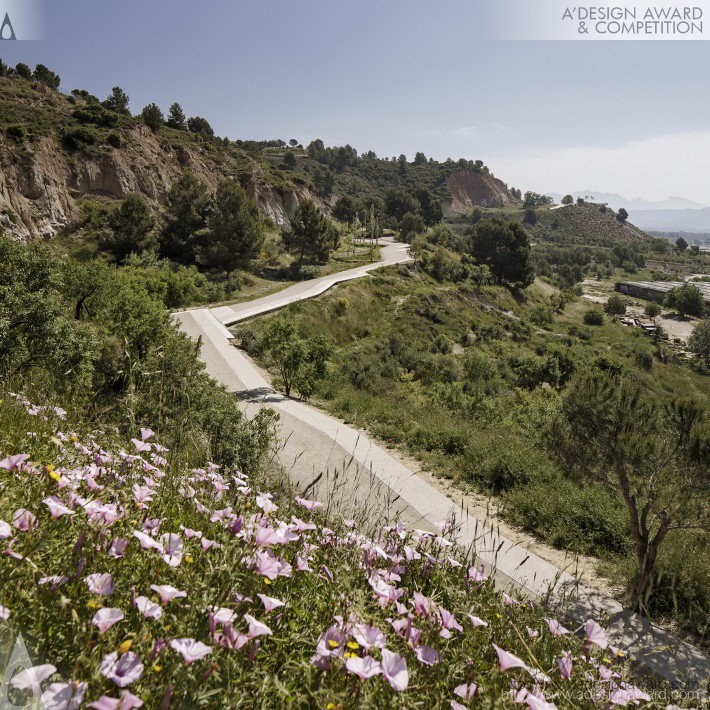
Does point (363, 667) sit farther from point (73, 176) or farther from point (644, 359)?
point (644, 359)

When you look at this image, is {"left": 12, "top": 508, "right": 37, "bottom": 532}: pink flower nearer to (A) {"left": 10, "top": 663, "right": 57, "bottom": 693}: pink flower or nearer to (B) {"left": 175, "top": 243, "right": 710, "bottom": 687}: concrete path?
(A) {"left": 10, "top": 663, "right": 57, "bottom": 693}: pink flower

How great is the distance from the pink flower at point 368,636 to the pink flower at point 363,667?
6 cm

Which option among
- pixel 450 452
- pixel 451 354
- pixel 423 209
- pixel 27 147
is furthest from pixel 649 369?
pixel 27 147

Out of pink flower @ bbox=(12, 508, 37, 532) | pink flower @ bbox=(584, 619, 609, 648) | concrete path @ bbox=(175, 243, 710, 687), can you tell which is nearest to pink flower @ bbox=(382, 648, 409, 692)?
concrete path @ bbox=(175, 243, 710, 687)

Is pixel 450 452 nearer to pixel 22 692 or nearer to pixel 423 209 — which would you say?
pixel 22 692

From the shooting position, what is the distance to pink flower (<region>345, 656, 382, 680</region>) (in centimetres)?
144

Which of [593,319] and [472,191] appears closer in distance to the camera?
[593,319]

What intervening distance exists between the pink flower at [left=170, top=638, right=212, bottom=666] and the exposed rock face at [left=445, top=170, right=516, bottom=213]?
527 ft

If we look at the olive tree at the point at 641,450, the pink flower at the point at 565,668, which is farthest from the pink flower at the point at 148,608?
the olive tree at the point at 641,450

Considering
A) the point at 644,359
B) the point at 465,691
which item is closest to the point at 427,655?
the point at 465,691

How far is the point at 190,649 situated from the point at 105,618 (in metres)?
0.30

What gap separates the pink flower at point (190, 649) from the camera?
1.30m

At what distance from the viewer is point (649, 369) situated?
5059cm

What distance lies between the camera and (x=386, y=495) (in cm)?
329
